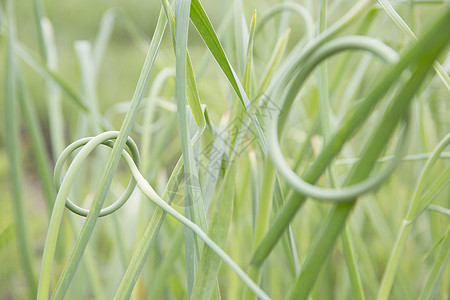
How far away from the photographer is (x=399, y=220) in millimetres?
470

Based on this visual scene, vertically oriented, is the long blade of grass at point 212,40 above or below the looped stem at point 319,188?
above

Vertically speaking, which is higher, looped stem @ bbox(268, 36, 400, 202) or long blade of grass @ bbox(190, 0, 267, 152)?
long blade of grass @ bbox(190, 0, 267, 152)

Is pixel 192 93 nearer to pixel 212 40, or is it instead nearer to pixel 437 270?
pixel 212 40

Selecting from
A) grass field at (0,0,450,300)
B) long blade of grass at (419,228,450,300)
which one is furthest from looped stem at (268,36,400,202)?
long blade of grass at (419,228,450,300)

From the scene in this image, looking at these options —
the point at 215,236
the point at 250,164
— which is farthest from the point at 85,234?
the point at 250,164

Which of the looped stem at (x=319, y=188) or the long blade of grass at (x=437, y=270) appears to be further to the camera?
the long blade of grass at (x=437, y=270)

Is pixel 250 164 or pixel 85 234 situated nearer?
pixel 85 234

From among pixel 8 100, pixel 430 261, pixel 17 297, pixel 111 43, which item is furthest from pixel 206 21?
pixel 111 43

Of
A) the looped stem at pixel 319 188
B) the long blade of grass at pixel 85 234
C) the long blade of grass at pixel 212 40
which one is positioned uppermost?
the long blade of grass at pixel 212 40

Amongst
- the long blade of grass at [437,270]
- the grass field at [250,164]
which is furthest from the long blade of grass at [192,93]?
the long blade of grass at [437,270]

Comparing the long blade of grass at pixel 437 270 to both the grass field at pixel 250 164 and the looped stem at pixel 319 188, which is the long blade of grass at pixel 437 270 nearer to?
the grass field at pixel 250 164

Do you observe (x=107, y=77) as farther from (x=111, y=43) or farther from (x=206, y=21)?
(x=206, y=21)

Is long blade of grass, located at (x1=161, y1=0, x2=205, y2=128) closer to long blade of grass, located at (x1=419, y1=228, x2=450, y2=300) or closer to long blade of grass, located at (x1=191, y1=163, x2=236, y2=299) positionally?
long blade of grass, located at (x1=191, y1=163, x2=236, y2=299)

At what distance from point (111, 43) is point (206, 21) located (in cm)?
173
